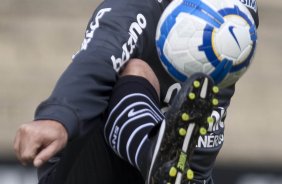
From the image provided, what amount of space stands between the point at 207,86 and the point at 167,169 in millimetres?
196

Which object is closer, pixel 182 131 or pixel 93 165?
pixel 182 131

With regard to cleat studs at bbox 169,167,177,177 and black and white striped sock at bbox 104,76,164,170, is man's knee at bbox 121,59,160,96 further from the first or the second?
cleat studs at bbox 169,167,177,177

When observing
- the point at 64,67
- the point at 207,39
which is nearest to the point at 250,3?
the point at 207,39

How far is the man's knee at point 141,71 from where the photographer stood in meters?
2.49

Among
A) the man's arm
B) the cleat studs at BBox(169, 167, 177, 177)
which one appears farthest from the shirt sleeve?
the cleat studs at BBox(169, 167, 177, 177)

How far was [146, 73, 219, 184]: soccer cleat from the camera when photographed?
7.30 feet

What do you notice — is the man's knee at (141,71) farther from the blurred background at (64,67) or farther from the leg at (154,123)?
the blurred background at (64,67)

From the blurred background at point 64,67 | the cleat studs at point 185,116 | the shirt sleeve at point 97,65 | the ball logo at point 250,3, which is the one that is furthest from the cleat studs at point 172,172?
the blurred background at point 64,67

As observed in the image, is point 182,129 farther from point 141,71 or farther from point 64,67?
point 64,67

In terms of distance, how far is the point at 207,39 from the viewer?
2.43 m

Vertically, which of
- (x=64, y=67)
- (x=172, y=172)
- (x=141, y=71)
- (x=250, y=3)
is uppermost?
(x=64, y=67)

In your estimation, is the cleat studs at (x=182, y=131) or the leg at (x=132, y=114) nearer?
the cleat studs at (x=182, y=131)

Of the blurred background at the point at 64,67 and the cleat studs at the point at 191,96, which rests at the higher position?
the blurred background at the point at 64,67

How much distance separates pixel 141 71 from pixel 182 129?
289 millimetres
